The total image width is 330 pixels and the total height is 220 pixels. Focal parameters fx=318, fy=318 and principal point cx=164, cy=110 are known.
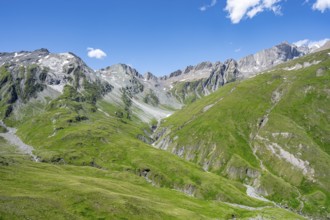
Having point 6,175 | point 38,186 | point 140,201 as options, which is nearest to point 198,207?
point 140,201

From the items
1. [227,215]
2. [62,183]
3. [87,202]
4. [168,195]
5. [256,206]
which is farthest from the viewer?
[256,206]

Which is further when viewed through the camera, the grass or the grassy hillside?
the grass

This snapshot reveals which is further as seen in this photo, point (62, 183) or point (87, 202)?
point (62, 183)

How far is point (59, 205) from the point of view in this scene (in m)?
86.0

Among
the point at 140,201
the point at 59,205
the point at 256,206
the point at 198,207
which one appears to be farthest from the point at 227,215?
the point at 59,205

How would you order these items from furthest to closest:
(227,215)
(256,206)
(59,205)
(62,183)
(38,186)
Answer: (256,206) → (227,215) → (62,183) → (38,186) → (59,205)

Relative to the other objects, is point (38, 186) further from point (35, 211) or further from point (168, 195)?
point (168, 195)

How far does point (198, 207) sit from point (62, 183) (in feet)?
201

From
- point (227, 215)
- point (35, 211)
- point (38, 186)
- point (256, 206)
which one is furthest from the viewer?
point (256, 206)

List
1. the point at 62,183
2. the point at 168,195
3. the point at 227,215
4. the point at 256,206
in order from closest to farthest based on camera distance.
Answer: the point at 62,183, the point at 227,215, the point at 168,195, the point at 256,206

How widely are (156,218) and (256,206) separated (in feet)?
358

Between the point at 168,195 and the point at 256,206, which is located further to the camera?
the point at 256,206

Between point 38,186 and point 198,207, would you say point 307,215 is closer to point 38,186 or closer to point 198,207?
point 198,207

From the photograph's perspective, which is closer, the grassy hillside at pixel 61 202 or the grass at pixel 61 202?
the grassy hillside at pixel 61 202
